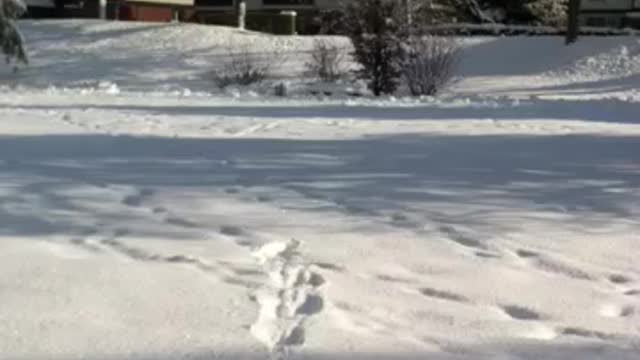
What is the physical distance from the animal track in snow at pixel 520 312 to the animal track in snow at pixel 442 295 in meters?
0.23

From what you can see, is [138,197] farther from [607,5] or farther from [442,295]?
[607,5]

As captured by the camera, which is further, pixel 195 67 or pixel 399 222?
pixel 195 67

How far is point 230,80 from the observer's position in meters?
27.9

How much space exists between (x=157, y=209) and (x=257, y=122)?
21.3 ft

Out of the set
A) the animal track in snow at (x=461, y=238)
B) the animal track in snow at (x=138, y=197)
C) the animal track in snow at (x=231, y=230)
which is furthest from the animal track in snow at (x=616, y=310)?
the animal track in snow at (x=138, y=197)

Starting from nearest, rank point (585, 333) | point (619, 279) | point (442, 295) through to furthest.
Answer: point (585, 333) → point (442, 295) → point (619, 279)

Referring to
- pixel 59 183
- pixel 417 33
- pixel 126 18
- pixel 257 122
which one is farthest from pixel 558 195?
pixel 126 18

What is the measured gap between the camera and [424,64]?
23.5 m

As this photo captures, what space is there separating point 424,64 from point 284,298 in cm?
1815

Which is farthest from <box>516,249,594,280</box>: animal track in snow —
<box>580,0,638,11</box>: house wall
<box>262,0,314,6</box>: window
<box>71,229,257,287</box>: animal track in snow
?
<box>262,0,314,6</box>: window

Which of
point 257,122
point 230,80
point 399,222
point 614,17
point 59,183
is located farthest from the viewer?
point 614,17

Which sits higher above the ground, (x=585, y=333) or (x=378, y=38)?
(x=378, y=38)

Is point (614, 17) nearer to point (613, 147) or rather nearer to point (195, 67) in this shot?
point (195, 67)

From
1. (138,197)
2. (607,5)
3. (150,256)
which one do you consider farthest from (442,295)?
(607,5)
